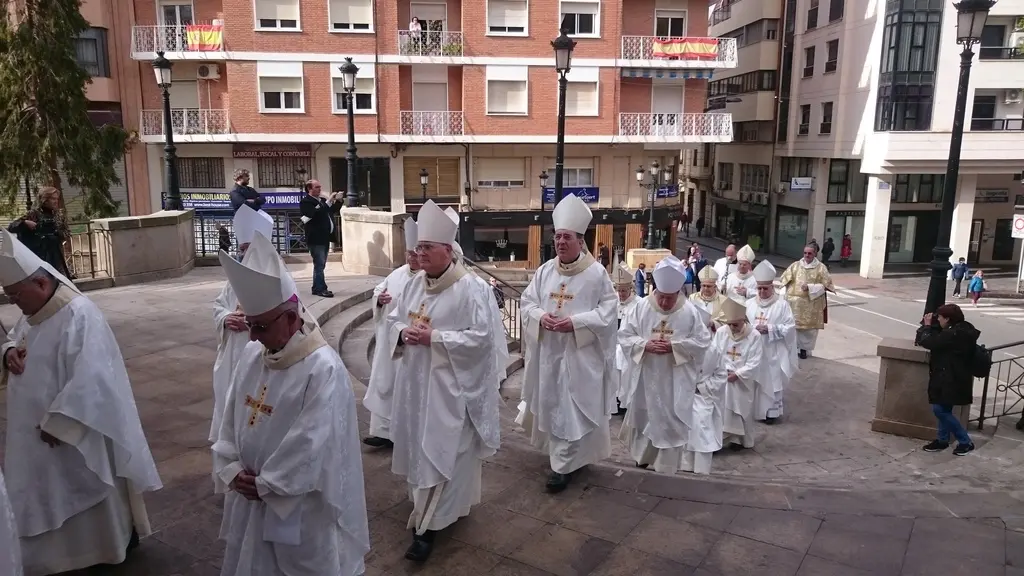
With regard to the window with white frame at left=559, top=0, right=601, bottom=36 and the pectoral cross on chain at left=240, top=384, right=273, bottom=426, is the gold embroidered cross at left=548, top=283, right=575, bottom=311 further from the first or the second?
the window with white frame at left=559, top=0, right=601, bottom=36

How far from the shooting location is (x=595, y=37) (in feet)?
99.5

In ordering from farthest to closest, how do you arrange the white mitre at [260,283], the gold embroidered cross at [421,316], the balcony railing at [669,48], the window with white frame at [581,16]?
the balcony railing at [669,48]
the window with white frame at [581,16]
the gold embroidered cross at [421,316]
the white mitre at [260,283]

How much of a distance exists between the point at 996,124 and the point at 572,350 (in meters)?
31.0

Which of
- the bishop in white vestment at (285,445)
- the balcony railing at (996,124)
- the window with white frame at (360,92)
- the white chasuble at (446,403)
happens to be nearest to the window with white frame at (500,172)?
the window with white frame at (360,92)

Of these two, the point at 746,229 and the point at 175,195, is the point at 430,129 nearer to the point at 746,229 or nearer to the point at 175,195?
the point at 175,195

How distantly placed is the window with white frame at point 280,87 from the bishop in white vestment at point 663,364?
2527 centimetres

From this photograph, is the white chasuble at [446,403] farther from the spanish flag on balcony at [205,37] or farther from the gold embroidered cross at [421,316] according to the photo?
the spanish flag on balcony at [205,37]

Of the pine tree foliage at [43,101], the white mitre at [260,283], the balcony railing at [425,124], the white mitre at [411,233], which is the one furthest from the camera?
the balcony railing at [425,124]

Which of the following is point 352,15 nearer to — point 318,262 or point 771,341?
point 318,262

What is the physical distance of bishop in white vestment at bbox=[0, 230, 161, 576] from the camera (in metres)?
4.03

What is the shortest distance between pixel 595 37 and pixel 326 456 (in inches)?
1162

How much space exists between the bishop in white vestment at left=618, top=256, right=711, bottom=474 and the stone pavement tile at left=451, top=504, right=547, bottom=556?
210 cm

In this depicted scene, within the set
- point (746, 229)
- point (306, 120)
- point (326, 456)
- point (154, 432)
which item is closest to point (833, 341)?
point (154, 432)

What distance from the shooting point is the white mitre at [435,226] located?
4.87 m
